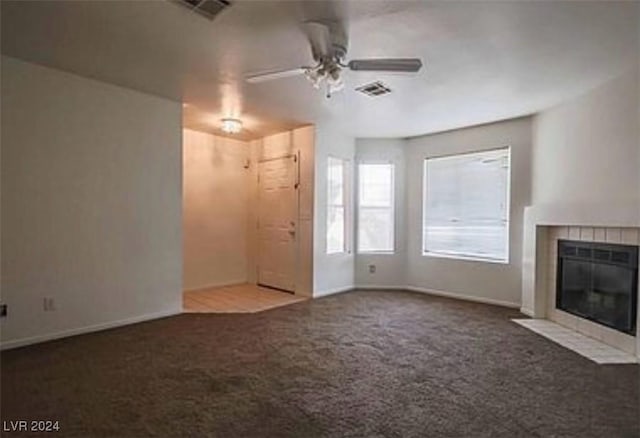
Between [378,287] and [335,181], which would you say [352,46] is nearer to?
[335,181]

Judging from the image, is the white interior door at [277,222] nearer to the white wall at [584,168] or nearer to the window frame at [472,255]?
the window frame at [472,255]

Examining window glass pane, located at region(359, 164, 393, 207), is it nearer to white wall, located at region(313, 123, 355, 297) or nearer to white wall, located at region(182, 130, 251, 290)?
white wall, located at region(313, 123, 355, 297)

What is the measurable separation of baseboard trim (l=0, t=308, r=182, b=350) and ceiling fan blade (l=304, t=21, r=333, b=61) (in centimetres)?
322

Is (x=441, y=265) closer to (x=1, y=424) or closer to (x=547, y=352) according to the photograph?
(x=547, y=352)

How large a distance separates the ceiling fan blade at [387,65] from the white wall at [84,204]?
2613mm

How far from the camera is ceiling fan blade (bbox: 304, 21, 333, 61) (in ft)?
8.82

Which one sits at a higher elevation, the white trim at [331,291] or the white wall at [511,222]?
the white wall at [511,222]

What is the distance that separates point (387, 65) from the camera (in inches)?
111

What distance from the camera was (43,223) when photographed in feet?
11.7

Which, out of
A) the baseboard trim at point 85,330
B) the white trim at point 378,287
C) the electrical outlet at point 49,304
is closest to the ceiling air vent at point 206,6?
the electrical outlet at point 49,304

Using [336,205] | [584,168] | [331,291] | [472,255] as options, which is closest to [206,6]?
[584,168]

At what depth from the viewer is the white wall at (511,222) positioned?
5.13 meters

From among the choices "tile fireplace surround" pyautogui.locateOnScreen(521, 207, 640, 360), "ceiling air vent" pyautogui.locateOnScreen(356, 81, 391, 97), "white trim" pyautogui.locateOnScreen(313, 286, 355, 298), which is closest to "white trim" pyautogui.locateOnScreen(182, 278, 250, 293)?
"white trim" pyautogui.locateOnScreen(313, 286, 355, 298)

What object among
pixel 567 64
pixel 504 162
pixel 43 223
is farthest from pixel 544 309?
pixel 43 223
